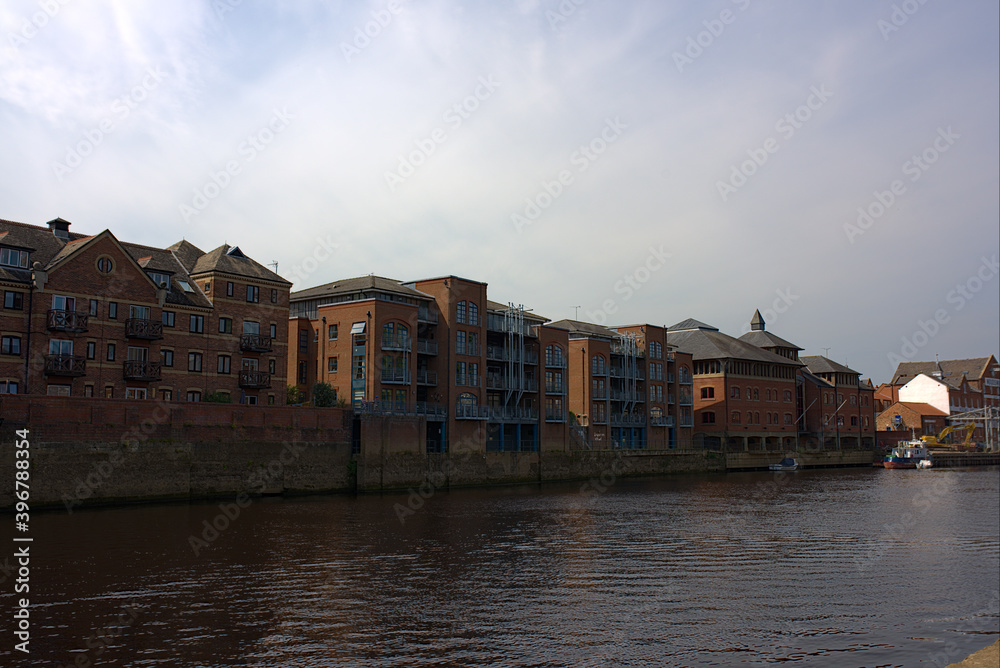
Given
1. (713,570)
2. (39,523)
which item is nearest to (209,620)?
(713,570)

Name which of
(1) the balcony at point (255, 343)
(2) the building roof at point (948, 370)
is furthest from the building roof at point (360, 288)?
(2) the building roof at point (948, 370)

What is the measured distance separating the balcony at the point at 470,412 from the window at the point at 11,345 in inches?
1226

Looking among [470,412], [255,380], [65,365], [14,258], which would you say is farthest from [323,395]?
[14,258]

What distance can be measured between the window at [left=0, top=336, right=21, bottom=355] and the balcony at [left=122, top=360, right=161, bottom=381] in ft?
19.5

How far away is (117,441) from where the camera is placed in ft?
144

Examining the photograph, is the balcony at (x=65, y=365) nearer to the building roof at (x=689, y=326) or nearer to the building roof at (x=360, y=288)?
the building roof at (x=360, y=288)

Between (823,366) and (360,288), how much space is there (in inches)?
3507

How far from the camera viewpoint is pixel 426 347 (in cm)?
6688

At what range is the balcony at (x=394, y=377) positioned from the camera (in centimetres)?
6222

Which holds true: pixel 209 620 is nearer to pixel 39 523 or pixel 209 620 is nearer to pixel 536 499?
pixel 39 523

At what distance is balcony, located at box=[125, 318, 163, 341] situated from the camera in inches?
2007

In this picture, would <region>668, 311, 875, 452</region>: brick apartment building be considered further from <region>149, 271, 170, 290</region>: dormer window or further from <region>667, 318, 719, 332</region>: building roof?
<region>149, 271, 170, 290</region>: dormer window

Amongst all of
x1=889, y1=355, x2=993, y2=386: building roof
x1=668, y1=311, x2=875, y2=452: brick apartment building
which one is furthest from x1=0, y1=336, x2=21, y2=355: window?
x1=889, y1=355, x2=993, y2=386: building roof

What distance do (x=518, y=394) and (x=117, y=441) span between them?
37.6 meters
